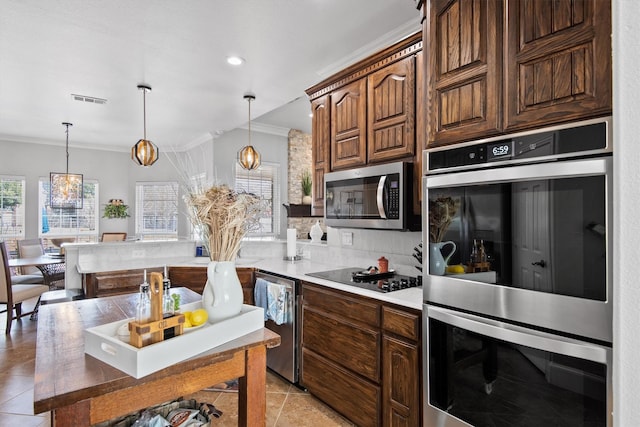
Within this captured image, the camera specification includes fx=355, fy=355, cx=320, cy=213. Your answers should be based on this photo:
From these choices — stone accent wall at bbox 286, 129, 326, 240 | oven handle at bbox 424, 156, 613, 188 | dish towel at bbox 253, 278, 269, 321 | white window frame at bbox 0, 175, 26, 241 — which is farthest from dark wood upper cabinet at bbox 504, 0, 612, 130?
white window frame at bbox 0, 175, 26, 241

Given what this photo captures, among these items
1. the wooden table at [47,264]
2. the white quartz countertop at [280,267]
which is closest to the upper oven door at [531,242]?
the white quartz countertop at [280,267]

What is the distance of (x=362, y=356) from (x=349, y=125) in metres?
1.65

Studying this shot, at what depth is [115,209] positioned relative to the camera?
727cm

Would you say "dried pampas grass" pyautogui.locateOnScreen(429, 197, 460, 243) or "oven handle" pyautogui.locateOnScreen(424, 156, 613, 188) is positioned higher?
"oven handle" pyautogui.locateOnScreen(424, 156, 613, 188)

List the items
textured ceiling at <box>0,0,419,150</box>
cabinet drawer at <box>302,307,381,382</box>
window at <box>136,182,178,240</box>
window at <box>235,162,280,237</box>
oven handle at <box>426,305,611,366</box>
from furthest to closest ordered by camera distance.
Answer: window at <box>136,182,178,240</box> < window at <box>235,162,280,237</box> < textured ceiling at <box>0,0,419,150</box> < cabinet drawer at <box>302,307,381,382</box> < oven handle at <box>426,305,611,366</box>

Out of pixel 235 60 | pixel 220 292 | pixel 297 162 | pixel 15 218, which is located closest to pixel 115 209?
pixel 15 218

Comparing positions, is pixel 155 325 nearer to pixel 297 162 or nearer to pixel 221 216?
pixel 221 216

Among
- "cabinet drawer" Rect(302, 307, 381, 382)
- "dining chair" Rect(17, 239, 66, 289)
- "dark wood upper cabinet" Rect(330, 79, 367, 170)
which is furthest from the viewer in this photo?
"dining chair" Rect(17, 239, 66, 289)

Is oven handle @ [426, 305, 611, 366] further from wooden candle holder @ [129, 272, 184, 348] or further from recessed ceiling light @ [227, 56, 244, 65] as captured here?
recessed ceiling light @ [227, 56, 244, 65]

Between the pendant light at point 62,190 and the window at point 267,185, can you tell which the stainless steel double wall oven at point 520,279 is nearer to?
the window at point 267,185

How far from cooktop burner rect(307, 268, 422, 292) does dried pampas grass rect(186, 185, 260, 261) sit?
42.3 inches

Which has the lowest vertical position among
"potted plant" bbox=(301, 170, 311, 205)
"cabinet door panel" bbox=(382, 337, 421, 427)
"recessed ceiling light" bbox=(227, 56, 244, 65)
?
"cabinet door panel" bbox=(382, 337, 421, 427)

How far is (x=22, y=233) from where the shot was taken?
6660 millimetres

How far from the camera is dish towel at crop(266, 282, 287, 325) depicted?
2752mm
